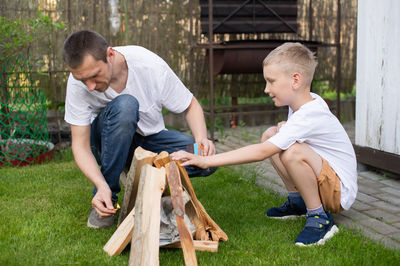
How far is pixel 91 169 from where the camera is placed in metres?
2.72

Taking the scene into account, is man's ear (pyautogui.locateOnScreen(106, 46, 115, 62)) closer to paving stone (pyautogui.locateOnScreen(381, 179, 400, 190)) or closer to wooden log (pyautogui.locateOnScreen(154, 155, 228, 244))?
wooden log (pyautogui.locateOnScreen(154, 155, 228, 244))

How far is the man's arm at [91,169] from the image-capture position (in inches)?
99.9

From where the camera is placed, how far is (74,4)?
19.4 ft

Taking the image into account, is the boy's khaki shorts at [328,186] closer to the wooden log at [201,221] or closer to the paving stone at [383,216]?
the paving stone at [383,216]

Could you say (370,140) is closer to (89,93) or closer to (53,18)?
(89,93)

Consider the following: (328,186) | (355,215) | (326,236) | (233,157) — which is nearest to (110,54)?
(233,157)

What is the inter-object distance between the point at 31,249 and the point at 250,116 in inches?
190

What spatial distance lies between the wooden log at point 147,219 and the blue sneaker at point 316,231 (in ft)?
2.84

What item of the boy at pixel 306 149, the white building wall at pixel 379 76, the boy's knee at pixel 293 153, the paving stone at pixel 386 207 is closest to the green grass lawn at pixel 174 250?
the boy at pixel 306 149

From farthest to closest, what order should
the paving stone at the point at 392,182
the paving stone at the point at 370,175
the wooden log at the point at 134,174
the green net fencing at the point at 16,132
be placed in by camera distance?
the green net fencing at the point at 16,132 → the paving stone at the point at 370,175 → the paving stone at the point at 392,182 → the wooden log at the point at 134,174

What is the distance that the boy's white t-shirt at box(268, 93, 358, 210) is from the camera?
2.63 metres

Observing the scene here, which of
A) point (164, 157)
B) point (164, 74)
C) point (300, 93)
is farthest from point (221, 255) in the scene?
point (164, 74)

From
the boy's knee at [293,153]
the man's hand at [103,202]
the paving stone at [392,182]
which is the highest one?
the boy's knee at [293,153]

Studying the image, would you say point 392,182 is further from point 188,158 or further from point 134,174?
point 134,174
